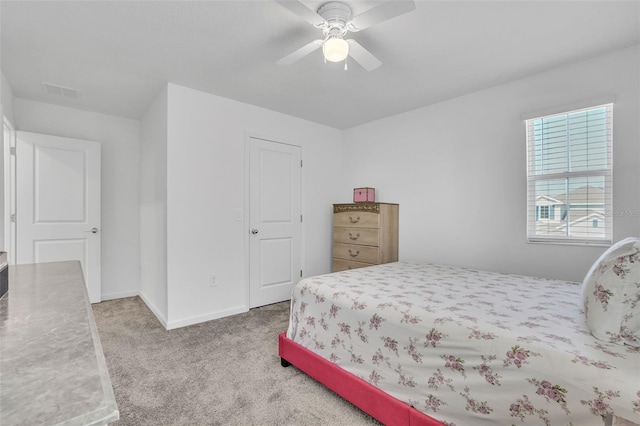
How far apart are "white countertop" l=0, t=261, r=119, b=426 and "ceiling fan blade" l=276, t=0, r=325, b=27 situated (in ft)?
5.21

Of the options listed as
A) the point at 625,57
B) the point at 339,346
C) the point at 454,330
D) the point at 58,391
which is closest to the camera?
the point at 58,391

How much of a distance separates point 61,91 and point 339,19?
301cm

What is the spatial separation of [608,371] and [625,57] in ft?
8.13

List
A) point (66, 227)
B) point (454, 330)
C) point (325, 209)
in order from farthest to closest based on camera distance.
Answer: point (325, 209), point (66, 227), point (454, 330)

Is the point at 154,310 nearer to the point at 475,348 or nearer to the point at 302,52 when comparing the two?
the point at 302,52

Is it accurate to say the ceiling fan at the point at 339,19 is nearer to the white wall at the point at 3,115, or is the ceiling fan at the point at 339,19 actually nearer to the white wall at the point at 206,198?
the white wall at the point at 206,198

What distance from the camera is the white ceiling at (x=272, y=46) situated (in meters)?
1.83

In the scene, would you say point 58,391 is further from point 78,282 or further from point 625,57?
point 625,57

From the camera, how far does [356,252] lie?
12.0ft

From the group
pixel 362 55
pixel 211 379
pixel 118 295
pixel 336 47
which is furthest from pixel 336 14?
pixel 118 295

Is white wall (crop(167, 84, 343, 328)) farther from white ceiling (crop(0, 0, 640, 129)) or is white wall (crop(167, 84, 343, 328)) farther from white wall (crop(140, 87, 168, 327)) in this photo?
white ceiling (crop(0, 0, 640, 129))

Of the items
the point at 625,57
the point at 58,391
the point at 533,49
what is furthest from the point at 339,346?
the point at 625,57

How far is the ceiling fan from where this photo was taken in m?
1.53

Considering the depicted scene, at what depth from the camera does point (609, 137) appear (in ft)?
7.63
